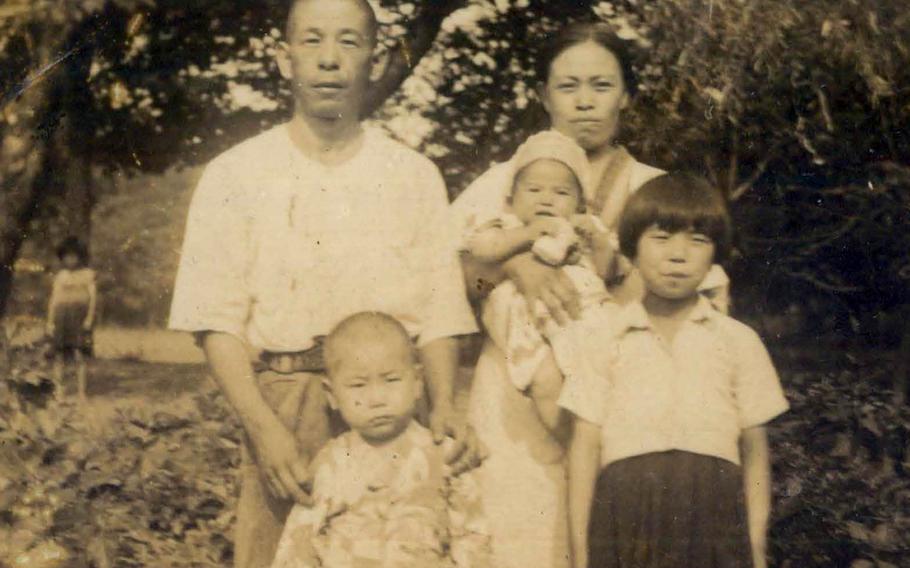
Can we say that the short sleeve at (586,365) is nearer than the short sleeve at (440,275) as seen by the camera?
Yes

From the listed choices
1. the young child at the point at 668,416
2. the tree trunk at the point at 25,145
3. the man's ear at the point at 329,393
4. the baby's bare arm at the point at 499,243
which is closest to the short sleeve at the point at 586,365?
the young child at the point at 668,416

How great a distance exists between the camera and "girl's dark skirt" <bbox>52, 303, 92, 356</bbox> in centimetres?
471

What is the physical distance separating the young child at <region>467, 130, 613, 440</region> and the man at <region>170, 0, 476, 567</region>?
7.2 inches

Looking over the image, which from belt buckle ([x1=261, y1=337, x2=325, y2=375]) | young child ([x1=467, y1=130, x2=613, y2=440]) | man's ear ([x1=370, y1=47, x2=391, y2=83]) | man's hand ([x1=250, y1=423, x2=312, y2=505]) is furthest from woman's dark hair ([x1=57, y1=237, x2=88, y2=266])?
young child ([x1=467, y1=130, x2=613, y2=440])

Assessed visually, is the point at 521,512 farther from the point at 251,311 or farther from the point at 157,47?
the point at 157,47

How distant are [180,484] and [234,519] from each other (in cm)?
33

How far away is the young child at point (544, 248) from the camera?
13.6ft

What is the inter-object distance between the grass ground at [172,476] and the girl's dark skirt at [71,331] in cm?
14

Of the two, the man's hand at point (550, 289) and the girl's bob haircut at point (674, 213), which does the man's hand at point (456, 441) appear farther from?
the girl's bob haircut at point (674, 213)

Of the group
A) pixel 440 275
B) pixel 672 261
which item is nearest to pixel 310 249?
pixel 440 275

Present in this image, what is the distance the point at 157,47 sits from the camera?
470cm

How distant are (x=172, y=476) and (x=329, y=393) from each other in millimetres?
943

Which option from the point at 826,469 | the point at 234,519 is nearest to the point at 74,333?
the point at 234,519

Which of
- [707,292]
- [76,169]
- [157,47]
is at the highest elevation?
[157,47]
